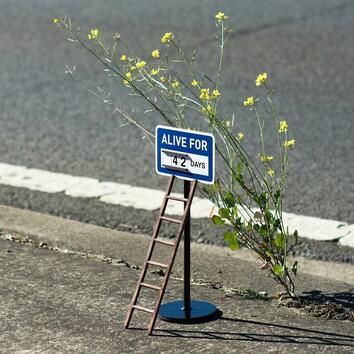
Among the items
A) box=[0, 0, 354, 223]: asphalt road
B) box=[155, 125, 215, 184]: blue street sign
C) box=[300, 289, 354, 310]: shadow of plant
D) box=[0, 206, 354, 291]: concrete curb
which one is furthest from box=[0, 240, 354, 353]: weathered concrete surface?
box=[0, 0, 354, 223]: asphalt road

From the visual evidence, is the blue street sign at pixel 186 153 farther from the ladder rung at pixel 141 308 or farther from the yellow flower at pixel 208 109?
the ladder rung at pixel 141 308

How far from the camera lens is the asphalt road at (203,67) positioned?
23.5 ft

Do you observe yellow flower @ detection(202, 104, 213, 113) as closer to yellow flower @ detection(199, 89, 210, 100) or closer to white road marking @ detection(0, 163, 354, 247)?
yellow flower @ detection(199, 89, 210, 100)

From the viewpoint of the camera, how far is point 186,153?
14.3 ft

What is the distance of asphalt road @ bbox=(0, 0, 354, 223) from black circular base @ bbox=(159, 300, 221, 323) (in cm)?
169

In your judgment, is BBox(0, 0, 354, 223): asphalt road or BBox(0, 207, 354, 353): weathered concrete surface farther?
BBox(0, 0, 354, 223): asphalt road

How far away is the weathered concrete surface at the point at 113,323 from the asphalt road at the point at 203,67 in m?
1.60

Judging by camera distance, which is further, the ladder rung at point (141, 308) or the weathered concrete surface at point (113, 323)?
the ladder rung at point (141, 308)

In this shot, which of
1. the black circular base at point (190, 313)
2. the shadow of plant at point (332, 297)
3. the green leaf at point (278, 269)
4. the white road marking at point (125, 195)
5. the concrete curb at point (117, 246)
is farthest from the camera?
the white road marking at point (125, 195)

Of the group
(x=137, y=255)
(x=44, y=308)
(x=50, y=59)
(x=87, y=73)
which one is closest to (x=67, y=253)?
(x=137, y=255)

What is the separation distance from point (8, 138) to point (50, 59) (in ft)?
7.84

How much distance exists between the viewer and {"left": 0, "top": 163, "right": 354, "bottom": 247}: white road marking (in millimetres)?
5895

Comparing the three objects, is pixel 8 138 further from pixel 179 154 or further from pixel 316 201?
pixel 179 154

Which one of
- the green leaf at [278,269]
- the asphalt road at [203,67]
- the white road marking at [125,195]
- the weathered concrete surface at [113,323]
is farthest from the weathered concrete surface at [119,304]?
the asphalt road at [203,67]
